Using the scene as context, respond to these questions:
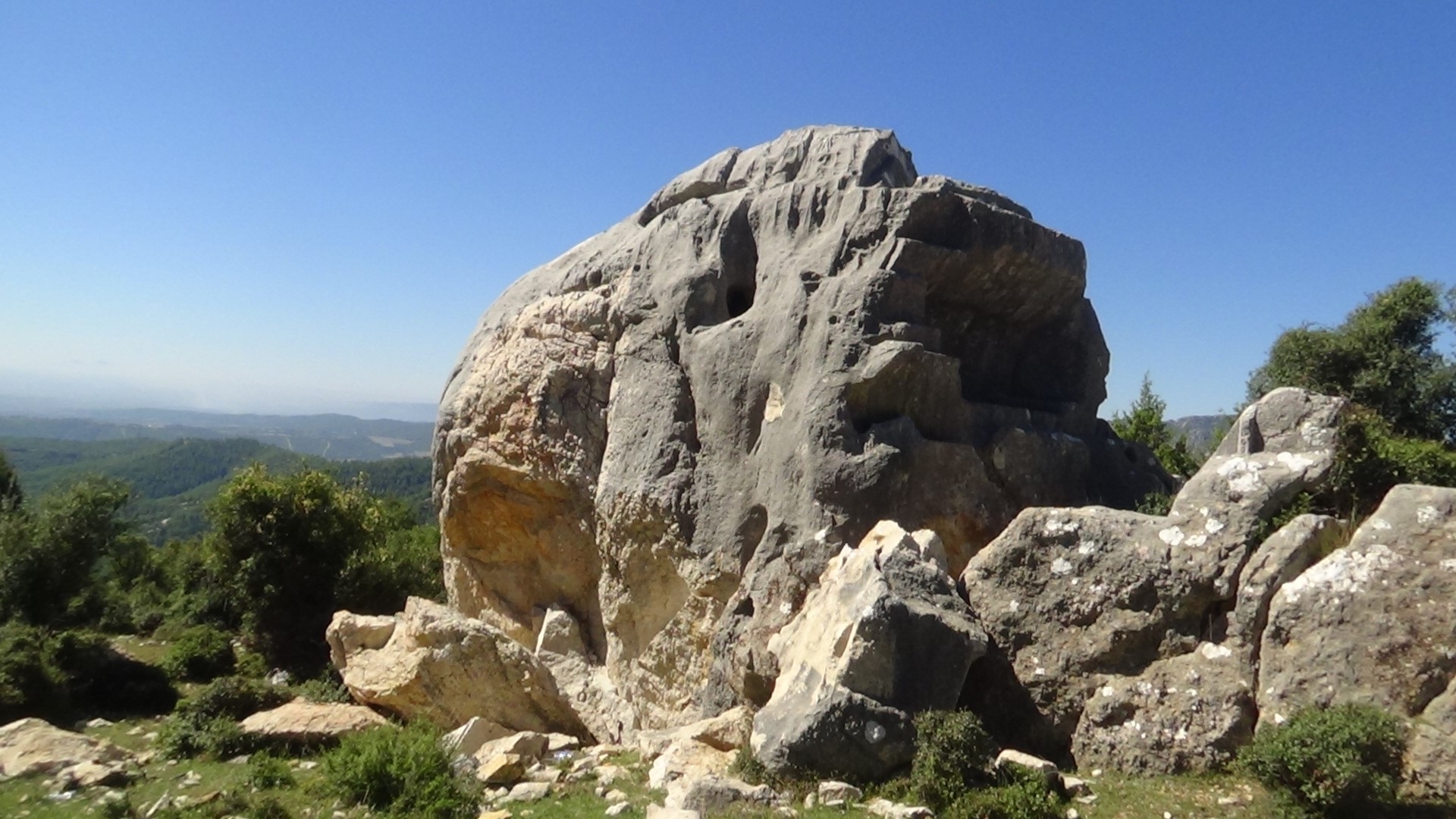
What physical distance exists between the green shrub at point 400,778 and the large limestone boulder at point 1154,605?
582 cm

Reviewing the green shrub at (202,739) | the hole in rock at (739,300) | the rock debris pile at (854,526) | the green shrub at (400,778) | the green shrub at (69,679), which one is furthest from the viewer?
the green shrub at (69,679)

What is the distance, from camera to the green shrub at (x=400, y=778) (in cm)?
1005

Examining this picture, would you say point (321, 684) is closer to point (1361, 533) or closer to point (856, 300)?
point (856, 300)

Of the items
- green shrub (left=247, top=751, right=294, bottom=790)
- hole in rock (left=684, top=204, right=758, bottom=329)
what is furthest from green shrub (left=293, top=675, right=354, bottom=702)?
hole in rock (left=684, top=204, right=758, bottom=329)

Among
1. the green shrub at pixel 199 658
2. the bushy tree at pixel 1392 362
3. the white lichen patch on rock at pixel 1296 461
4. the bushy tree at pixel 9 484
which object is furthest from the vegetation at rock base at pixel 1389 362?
the bushy tree at pixel 9 484

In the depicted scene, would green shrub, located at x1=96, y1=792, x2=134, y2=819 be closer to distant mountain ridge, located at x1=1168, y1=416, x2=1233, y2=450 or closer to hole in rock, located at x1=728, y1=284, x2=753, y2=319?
hole in rock, located at x1=728, y1=284, x2=753, y2=319

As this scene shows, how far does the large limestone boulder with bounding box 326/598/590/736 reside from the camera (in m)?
15.2

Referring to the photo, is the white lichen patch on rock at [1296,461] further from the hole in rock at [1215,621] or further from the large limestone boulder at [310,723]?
the large limestone boulder at [310,723]

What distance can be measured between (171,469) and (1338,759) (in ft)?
549

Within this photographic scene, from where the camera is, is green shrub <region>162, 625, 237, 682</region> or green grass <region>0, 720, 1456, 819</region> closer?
green grass <region>0, 720, 1456, 819</region>

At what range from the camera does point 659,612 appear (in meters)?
15.6

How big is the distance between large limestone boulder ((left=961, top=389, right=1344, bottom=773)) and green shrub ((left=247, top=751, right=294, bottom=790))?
8863mm

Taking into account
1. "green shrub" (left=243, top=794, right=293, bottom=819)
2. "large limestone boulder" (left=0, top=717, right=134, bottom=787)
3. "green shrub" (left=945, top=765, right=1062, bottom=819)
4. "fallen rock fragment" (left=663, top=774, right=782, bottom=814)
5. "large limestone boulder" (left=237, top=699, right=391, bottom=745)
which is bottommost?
"large limestone boulder" (left=0, top=717, right=134, bottom=787)

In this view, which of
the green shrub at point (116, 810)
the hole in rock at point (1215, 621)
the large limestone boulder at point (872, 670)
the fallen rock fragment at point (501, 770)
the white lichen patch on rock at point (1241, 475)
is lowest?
the green shrub at point (116, 810)
